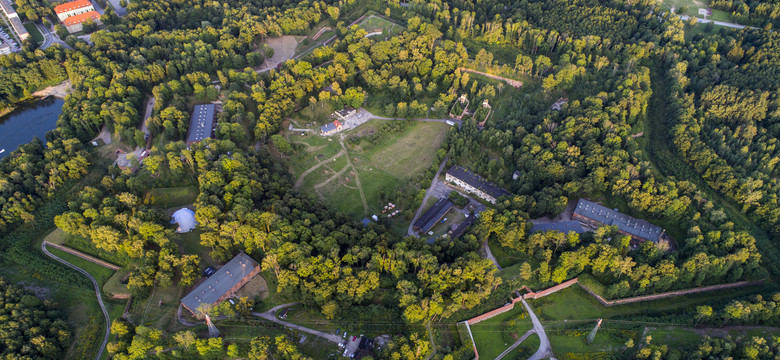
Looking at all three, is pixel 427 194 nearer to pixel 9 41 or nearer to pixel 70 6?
pixel 70 6

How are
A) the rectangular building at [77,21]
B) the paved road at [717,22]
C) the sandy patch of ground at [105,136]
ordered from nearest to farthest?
the sandy patch of ground at [105,136], the rectangular building at [77,21], the paved road at [717,22]

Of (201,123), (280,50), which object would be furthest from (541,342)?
(280,50)

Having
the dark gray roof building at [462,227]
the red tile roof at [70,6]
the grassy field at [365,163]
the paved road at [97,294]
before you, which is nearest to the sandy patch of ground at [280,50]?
the grassy field at [365,163]

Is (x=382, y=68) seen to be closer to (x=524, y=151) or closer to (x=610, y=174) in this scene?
(x=524, y=151)

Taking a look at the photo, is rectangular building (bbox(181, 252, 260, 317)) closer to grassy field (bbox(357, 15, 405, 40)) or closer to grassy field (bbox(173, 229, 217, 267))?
grassy field (bbox(173, 229, 217, 267))

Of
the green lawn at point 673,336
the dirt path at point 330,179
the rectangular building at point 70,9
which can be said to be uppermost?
the rectangular building at point 70,9

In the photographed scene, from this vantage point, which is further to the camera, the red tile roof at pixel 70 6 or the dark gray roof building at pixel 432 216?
the red tile roof at pixel 70 6

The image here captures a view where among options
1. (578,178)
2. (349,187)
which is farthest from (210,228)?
(578,178)

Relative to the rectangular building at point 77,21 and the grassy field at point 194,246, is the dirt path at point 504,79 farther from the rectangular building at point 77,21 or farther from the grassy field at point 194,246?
the rectangular building at point 77,21

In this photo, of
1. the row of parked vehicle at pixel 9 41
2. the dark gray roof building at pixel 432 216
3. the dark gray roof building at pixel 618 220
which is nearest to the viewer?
the dark gray roof building at pixel 618 220
